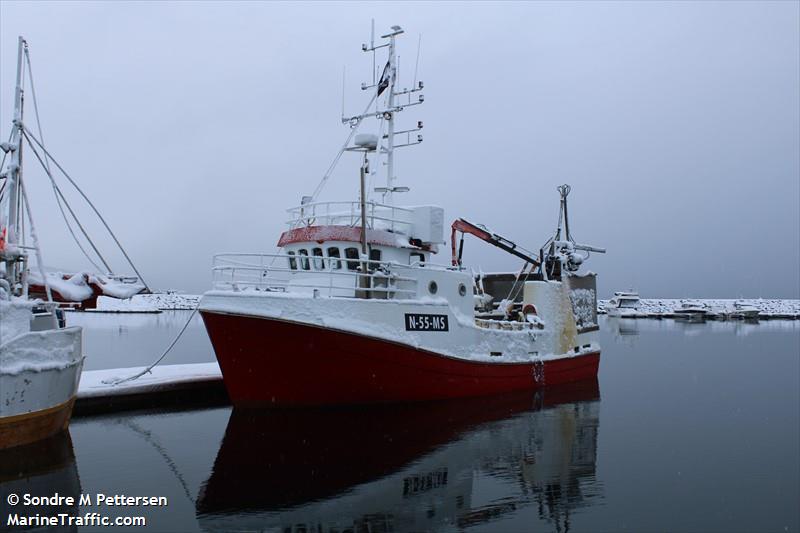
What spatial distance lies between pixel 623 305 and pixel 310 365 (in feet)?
291

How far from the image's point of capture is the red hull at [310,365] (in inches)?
519

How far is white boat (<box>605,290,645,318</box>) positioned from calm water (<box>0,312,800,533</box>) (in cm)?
7451

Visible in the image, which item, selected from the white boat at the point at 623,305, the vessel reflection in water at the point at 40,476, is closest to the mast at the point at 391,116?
the vessel reflection in water at the point at 40,476

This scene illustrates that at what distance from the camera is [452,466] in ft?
36.0

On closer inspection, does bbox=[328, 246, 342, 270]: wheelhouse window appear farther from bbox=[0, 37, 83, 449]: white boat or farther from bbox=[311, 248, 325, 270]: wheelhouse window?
bbox=[0, 37, 83, 449]: white boat

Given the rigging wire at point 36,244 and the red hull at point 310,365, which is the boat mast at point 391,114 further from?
the rigging wire at point 36,244

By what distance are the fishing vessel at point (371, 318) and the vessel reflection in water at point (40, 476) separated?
3799 mm

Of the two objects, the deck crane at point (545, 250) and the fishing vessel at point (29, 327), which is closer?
the fishing vessel at point (29, 327)

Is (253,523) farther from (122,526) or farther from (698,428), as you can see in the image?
(698,428)

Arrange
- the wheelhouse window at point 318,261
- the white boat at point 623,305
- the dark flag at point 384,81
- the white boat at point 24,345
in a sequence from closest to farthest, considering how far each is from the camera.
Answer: the white boat at point 24,345 → the wheelhouse window at point 318,261 → the dark flag at point 384,81 → the white boat at point 623,305

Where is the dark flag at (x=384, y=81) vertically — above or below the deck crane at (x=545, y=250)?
above

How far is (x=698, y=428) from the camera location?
47.6ft

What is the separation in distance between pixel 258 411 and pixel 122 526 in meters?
6.30

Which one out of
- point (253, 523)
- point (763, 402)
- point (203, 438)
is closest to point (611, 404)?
point (763, 402)
